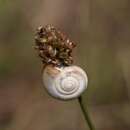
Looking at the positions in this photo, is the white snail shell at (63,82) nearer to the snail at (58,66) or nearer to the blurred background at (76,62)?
the snail at (58,66)

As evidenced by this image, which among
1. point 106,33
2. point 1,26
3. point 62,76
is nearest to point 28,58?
point 1,26

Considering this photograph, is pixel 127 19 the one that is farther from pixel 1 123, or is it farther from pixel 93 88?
pixel 1 123

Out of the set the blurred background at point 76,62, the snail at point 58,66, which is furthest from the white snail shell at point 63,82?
the blurred background at point 76,62

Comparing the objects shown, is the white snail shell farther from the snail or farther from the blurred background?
the blurred background

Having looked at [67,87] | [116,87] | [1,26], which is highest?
[1,26]

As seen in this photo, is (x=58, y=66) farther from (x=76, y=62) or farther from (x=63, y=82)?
(x=76, y=62)

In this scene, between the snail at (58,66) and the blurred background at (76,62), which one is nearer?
the snail at (58,66)

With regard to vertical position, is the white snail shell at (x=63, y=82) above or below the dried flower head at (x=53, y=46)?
below

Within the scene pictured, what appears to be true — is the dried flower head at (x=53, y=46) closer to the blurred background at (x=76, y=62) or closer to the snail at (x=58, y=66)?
the snail at (x=58, y=66)
